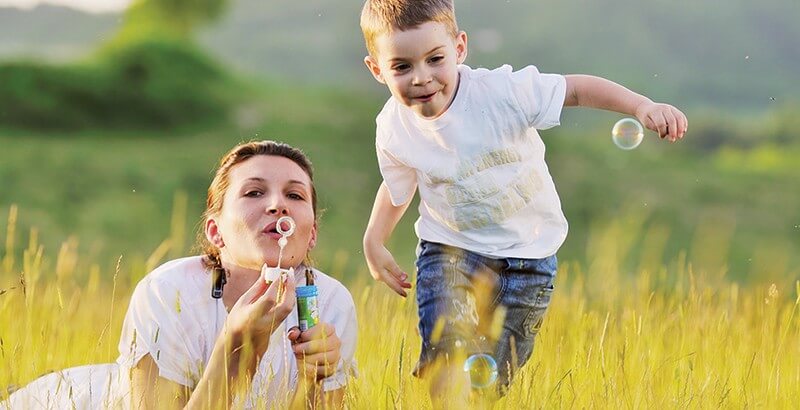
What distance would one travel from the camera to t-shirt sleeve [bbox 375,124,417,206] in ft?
12.5

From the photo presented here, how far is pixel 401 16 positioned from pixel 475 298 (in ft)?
3.13

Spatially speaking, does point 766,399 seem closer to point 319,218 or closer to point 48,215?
point 319,218

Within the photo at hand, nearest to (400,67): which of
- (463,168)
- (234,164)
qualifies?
(463,168)

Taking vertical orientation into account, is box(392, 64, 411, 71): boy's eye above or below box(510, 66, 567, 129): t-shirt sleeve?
above

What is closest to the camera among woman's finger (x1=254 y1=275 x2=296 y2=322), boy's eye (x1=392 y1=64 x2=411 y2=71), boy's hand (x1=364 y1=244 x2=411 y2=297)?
woman's finger (x1=254 y1=275 x2=296 y2=322)

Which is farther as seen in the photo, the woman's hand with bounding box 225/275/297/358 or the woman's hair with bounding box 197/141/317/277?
the woman's hair with bounding box 197/141/317/277

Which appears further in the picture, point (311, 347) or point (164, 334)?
point (164, 334)

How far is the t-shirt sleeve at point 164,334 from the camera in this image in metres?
3.27

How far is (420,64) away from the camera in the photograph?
138 inches

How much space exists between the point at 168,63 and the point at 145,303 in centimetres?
2967

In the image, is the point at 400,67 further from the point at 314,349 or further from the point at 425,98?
the point at 314,349

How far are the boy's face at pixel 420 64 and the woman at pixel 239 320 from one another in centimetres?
38

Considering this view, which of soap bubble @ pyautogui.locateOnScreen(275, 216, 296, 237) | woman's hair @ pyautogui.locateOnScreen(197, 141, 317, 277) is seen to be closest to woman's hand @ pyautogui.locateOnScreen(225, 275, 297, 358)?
soap bubble @ pyautogui.locateOnScreen(275, 216, 296, 237)

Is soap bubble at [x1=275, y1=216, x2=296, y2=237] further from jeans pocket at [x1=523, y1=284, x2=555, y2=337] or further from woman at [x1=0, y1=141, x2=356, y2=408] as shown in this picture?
jeans pocket at [x1=523, y1=284, x2=555, y2=337]
